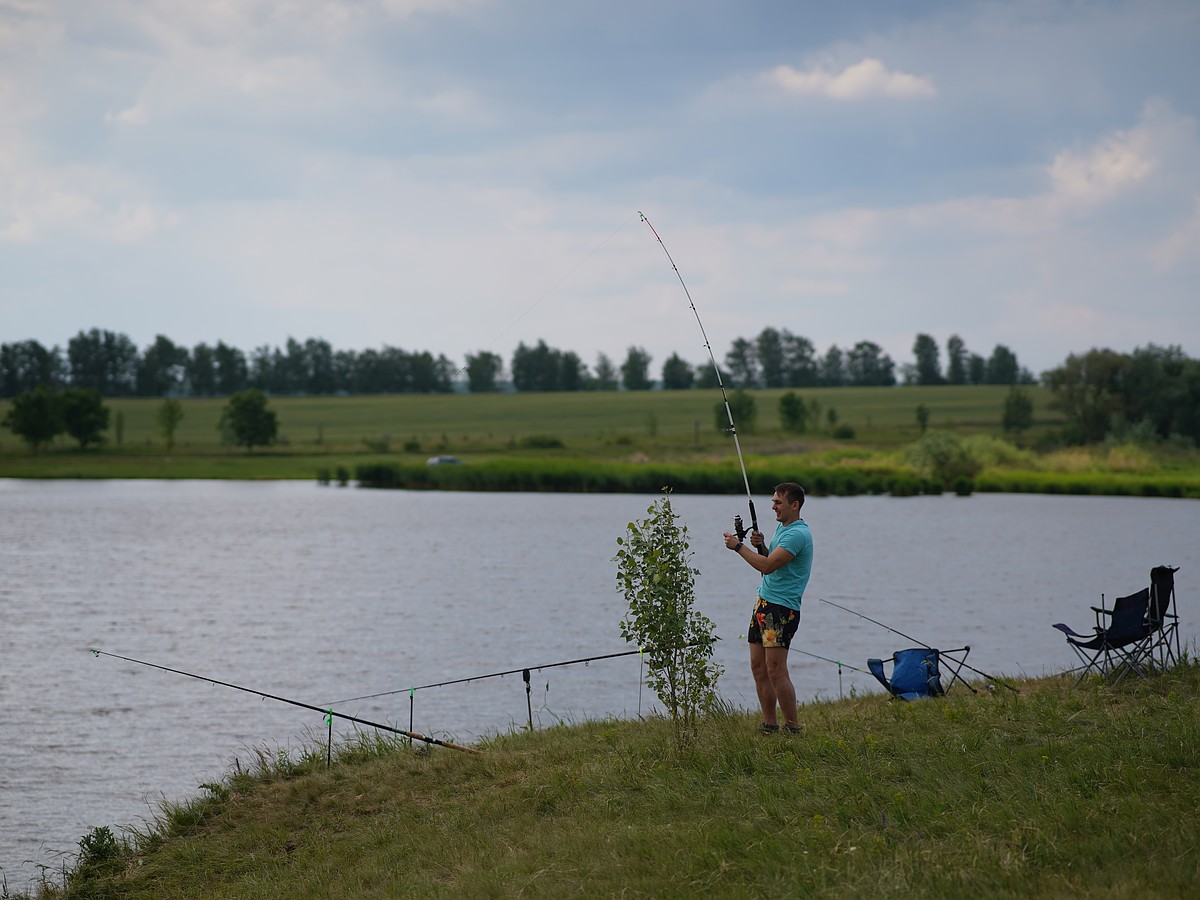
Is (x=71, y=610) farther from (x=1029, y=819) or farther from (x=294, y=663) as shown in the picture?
(x=1029, y=819)

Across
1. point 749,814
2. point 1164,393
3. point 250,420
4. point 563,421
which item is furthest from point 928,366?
point 749,814

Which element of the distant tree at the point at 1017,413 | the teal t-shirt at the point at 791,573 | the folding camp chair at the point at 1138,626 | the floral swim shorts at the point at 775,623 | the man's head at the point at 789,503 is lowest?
the folding camp chair at the point at 1138,626

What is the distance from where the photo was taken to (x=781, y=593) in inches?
318

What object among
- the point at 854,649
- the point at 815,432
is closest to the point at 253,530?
the point at 854,649

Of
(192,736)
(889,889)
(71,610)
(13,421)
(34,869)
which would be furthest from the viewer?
(13,421)

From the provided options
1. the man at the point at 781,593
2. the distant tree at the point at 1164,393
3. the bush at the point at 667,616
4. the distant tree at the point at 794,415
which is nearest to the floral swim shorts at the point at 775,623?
the man at the point at 781,593

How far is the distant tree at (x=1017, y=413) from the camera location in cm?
8872

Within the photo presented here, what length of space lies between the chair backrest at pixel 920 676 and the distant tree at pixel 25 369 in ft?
493

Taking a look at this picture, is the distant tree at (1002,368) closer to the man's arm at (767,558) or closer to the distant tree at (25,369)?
the distant tree at (25,369)

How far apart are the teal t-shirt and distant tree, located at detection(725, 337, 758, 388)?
141854 millimetres

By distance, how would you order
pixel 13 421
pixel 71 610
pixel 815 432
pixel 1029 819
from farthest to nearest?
pixel 13 421 < pixel 815 432 < pixel 71 610 < pixel 1029 819

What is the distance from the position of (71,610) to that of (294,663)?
28.3ft

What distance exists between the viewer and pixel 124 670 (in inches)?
709

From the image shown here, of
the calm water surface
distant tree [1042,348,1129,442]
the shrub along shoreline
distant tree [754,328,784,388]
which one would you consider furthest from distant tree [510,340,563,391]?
the calm water surface
